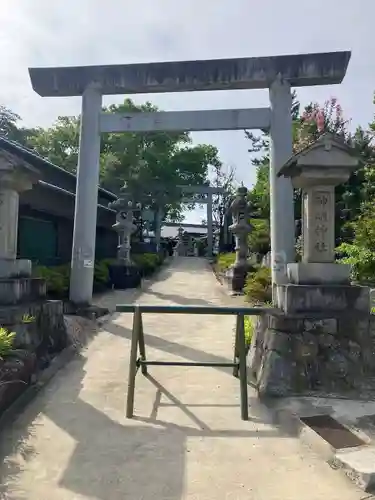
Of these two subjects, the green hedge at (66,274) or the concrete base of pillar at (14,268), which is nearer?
the concrete base of pillar at (14,268)

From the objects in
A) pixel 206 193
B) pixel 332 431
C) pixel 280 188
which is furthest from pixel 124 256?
pixel 206 193

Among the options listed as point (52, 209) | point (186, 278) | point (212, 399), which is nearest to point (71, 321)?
point (212, 399)

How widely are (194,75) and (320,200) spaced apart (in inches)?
183

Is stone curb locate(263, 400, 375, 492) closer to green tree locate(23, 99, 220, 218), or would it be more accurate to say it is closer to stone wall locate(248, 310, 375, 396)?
stone wall locate(248, 310, 375, 396)

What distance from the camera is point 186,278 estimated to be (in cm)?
1869

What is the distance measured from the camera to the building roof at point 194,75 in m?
8.40

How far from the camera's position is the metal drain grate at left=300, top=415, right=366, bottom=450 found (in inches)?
141

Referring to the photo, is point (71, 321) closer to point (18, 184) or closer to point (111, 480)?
point (18, 184)

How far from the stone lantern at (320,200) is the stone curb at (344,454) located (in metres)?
1.77

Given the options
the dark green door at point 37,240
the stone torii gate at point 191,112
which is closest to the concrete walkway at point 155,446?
the stone torii gate at point 191,112

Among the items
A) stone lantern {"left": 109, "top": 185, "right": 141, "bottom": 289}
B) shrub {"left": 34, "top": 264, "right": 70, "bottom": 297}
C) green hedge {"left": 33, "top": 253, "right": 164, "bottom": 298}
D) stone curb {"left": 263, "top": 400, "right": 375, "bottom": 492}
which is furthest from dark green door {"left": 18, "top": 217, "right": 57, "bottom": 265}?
stone curb {"left": 263, "top": 400, "right": 375, "bottom": 492}

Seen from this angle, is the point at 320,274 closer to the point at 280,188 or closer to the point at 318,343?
the point at 318,343

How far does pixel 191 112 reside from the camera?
884 centimetres

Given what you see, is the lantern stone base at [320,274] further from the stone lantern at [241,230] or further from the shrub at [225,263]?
the shrub at [225,263]
